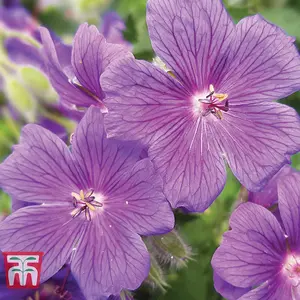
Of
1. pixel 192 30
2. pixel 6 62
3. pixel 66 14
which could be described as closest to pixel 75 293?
pixel 192 30

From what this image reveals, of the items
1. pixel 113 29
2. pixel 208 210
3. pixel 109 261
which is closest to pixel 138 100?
pixel 109 261

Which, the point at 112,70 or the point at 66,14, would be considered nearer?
the point at 112,70

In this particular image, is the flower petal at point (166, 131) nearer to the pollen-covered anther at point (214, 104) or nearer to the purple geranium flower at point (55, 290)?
the pollen-covered anther at point (214, 104)

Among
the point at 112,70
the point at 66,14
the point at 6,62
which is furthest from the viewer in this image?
the point at 66,14

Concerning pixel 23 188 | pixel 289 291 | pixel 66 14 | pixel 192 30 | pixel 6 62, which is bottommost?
pixel 289 291

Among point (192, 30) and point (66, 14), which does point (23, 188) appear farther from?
point (66, 14)

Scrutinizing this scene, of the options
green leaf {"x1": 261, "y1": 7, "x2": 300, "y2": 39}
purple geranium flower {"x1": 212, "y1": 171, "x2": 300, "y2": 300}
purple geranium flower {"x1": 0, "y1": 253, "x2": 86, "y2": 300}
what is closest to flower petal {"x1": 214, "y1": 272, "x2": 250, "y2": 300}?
purple geranium flower {"x1": 212, "y1": 171, "x2": 300, "y2": 300}
